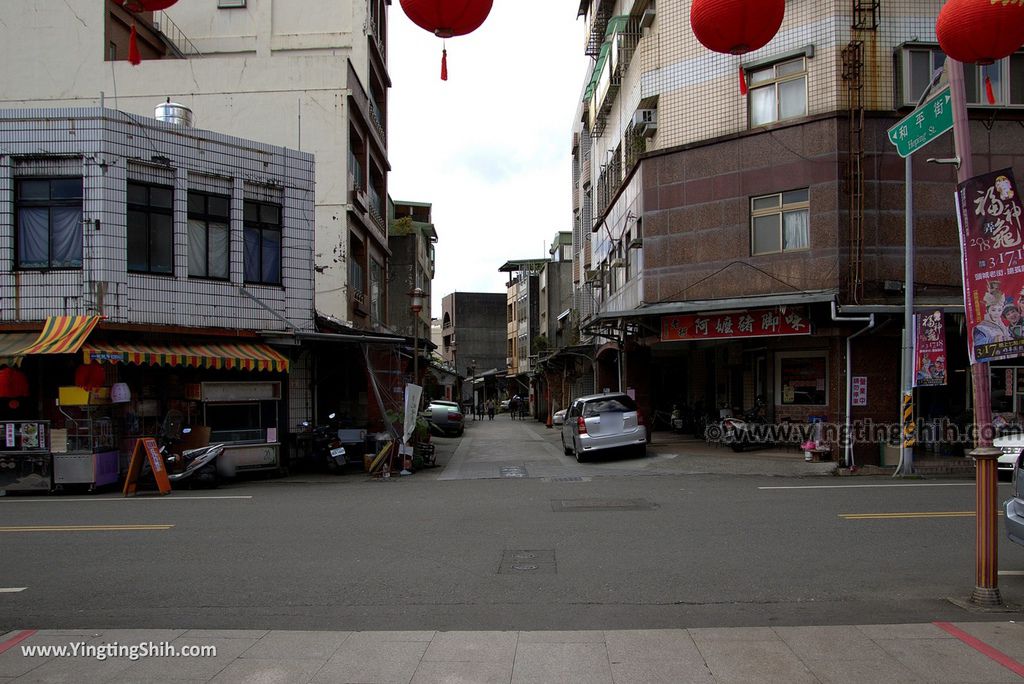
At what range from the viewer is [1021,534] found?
6.78 metres

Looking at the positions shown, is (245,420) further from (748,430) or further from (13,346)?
(748,430)

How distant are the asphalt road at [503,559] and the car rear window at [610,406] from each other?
498 cm

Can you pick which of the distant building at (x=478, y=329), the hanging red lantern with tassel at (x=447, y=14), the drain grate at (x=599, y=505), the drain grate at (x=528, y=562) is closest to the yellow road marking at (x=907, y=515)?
the drain grate at (x=599, y=505)

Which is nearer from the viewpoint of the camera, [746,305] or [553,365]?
[746,305]

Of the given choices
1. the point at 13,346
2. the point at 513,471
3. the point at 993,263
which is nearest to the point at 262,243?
the point at 13,346

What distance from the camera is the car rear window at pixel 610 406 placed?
18984mm

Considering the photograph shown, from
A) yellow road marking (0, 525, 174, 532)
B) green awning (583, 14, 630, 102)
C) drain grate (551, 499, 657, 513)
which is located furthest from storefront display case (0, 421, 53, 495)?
green awning (583, 14, 630, 102)

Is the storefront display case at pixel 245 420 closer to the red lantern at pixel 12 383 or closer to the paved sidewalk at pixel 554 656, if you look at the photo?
the red lantern at pixel 12 383

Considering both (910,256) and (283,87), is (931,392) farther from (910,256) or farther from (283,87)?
(283,87)

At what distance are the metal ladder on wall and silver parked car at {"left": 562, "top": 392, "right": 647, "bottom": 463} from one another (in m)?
5.75

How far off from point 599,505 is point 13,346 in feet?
37.4

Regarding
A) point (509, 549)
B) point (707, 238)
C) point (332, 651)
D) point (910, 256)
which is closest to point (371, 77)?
point (707, 238)

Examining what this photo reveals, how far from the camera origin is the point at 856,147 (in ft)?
57.9

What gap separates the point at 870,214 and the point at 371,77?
19372mm
